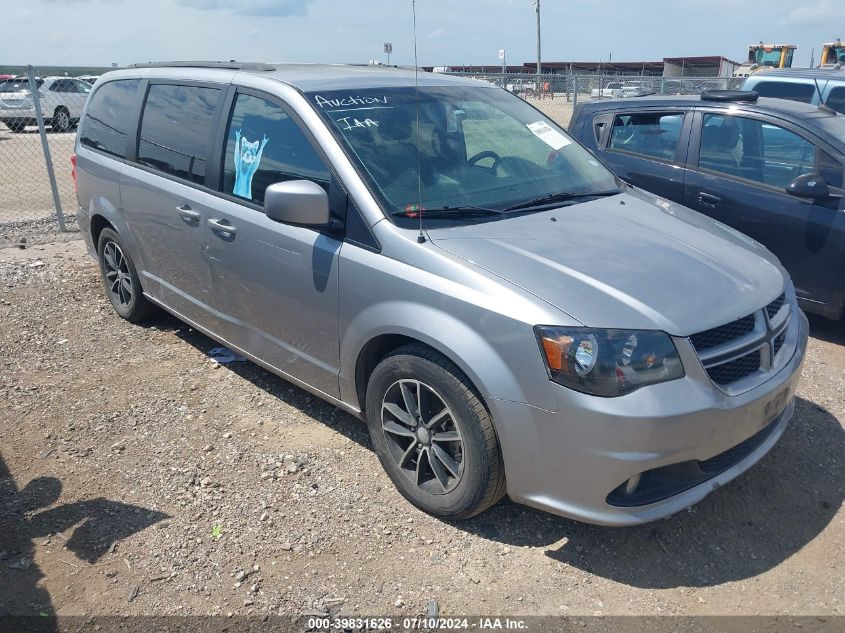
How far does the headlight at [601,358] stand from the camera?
2.61m

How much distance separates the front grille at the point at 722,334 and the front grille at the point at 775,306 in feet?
0.60

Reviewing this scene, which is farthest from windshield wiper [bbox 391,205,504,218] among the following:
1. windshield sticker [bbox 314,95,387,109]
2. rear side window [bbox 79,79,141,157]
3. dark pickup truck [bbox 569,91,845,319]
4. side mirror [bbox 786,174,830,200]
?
side mirror [bbox 786,174,830,200]

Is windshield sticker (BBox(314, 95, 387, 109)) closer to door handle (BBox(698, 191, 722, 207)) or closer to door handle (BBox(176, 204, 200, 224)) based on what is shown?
door handle (BBox(176, 204, 200, 224))

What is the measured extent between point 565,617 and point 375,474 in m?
1.24

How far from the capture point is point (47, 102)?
1822cm

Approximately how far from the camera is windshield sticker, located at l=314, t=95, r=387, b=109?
359 cm

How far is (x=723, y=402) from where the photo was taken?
2.73m

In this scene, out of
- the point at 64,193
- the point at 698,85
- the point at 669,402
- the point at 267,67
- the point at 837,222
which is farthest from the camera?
the point at 698,85

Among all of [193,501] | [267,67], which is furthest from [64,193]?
[193,501]

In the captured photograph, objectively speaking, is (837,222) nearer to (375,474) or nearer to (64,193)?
(375,474)

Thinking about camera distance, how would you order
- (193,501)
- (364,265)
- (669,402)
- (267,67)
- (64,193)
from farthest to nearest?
(64,193) → (267,67) → (193,501) → (364,265) → (669,402)

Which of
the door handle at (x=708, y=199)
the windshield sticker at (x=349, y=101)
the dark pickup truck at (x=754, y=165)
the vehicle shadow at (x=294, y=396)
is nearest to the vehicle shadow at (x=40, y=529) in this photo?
the vehicle shadow at (x=294, y=396)

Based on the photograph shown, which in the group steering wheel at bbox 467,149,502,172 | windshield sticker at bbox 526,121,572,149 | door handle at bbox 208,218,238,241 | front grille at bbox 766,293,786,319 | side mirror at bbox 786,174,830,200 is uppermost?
windshield sticker at bbox 526,121,572,149

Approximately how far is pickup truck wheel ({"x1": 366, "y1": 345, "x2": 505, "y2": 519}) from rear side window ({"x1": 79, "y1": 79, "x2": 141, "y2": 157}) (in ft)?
9.70
